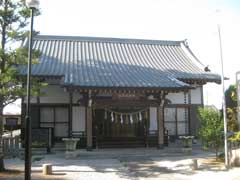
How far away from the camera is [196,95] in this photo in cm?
2441

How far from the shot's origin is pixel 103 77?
2148 centimetres

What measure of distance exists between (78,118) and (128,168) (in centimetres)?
721

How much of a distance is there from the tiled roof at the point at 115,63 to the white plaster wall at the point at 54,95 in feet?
3.43

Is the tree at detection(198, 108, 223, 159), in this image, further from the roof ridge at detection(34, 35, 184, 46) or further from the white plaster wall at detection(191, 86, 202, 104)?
the roof ridge at detection(34, 35, 184, 46)

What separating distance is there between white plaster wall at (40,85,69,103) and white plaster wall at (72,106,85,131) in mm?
832

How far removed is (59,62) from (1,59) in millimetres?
10058

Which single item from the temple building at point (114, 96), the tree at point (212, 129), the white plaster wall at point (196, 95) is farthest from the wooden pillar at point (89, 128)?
the white plaster wall at point (196, 95)

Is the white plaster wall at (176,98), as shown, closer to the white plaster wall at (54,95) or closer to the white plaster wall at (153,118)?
the white plaster wall at (153,118)

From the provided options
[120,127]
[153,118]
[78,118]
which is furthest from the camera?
[153,118]

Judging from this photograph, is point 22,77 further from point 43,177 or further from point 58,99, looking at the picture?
point 58,99

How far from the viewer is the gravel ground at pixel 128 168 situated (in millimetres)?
13930

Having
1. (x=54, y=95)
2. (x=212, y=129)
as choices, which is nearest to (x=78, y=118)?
(x=54, y=95)

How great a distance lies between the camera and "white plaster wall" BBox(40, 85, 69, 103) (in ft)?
73.8

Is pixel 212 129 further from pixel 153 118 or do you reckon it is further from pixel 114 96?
pixel 153 118
